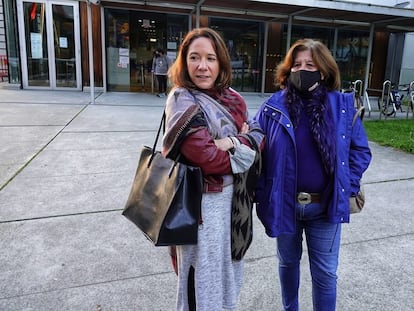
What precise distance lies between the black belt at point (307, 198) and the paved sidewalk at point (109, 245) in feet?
3.01

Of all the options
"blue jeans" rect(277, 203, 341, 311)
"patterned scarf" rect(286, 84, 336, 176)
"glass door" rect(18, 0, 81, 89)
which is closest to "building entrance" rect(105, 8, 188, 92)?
"glass door" rect(18, 0, 81, 89)

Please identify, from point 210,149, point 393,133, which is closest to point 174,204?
point 210,149

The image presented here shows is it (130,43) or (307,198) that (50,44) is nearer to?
(130,43)

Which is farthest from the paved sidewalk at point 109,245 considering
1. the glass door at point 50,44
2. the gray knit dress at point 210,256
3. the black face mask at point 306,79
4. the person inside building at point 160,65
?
the glass door at point 50,44

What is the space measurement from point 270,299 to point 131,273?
3.39 feet

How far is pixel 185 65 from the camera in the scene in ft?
6.06

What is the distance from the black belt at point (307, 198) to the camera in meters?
2.08

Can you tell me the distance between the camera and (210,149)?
5.48 ft

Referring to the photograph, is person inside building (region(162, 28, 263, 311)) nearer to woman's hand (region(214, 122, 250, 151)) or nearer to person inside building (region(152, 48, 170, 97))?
woman's hand (region(214, 122, 250, 151))

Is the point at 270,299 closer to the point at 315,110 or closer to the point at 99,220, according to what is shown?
the point at 315,110

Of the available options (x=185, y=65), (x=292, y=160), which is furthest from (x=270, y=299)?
(x=185, y=65)

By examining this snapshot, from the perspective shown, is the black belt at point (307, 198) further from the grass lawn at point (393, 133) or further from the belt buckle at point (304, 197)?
the grass lawn at point (393, 133)

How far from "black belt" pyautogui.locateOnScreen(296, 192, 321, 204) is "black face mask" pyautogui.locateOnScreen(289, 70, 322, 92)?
1.82ft

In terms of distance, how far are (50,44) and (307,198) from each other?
13849 millimetres
